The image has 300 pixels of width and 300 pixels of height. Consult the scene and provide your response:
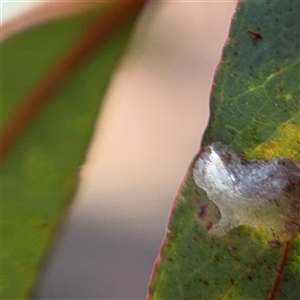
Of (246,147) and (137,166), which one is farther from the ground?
(137,166)

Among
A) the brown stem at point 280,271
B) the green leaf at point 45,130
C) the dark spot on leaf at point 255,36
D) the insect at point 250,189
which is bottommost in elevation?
the brown stem at point 280,271

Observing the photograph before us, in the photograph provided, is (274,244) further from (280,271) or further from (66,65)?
(66,65)

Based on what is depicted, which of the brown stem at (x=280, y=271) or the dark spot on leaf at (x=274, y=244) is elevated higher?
the dark spot on leaf at (x=274, y=244)

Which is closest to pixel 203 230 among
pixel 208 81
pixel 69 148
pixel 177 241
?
pixel 177 241

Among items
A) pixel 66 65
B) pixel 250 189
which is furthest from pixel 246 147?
pixel 66 65

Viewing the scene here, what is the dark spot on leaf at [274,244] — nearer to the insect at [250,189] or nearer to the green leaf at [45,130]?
the insect at [250,189]

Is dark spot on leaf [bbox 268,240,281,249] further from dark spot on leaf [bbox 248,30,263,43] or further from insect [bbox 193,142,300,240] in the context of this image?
dark spot on leaf [bbox 248,30,263,43]

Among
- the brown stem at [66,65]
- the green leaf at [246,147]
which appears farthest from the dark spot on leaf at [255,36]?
the brown stem at [66,65]

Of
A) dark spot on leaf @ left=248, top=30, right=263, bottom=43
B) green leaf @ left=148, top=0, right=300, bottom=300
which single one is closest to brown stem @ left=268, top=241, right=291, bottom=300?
green leaf @ left=148, top=0, right=300, bottom=300
